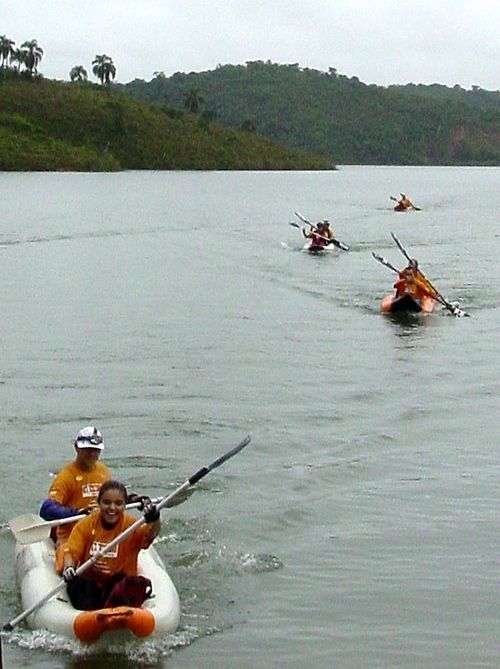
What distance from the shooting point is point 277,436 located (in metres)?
18.8

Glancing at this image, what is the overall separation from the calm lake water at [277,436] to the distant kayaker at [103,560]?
1.42ft

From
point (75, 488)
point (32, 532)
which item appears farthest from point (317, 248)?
point (32, 532)

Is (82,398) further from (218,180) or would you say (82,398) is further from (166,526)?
(218,180)

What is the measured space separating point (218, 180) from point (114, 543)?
94.2 meters

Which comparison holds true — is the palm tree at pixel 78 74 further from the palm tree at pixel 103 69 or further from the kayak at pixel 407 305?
the kayak at pixel 407 305

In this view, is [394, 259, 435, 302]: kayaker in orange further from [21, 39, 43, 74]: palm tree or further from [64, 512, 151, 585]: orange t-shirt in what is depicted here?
[21, 39, 43, 74]: palm tree

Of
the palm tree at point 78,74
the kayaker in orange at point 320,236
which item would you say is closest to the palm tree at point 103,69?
the palm tree at point 78,74

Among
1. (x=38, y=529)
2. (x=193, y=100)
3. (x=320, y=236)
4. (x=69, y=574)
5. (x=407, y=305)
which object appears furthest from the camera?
(x=193, y=100)

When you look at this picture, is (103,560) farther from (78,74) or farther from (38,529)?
(78,74)

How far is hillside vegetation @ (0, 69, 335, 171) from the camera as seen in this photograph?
356 ft

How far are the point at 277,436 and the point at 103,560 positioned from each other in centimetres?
811

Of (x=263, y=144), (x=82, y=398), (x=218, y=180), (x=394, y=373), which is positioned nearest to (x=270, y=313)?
(x=394, y=373)

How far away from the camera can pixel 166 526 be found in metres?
14.7

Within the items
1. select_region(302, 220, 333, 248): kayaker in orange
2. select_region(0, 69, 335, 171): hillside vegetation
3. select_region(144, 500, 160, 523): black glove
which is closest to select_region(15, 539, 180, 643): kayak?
select_region(144, 500, 160, 523): black glove
